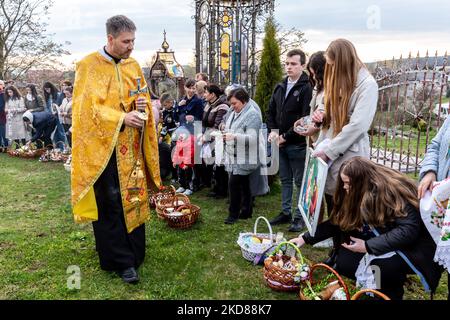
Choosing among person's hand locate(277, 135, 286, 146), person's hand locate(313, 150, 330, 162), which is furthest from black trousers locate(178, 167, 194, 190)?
person's hand locate(313, 150, 330, 162)

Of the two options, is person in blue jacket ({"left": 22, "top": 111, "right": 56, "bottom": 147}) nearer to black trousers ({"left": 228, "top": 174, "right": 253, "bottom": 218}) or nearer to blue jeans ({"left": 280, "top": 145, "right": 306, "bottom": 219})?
black trousers ({"left": 228, "top": 174, "right": 253, "bottom": 218})

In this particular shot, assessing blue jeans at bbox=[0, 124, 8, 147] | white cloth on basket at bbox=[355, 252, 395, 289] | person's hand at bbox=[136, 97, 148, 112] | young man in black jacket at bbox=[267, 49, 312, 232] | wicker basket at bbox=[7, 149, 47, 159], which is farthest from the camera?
blue jeans at bbox=[0, 124, 8, 147]

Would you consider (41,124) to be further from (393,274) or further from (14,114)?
(393,274)

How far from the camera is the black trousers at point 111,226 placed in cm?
322

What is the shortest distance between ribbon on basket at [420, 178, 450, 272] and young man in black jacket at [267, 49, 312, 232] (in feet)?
6.39

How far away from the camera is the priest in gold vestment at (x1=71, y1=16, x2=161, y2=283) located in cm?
308

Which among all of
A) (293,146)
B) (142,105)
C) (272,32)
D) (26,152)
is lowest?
(26,152)

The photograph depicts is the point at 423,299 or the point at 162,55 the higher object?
the point at 162,55

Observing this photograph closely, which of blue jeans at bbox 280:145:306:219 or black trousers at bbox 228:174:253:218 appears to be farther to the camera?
black trousers at bbox 228:174:253:218

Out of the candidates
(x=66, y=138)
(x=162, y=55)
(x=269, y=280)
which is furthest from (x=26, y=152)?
(x=269, y=280)

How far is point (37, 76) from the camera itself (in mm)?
17531

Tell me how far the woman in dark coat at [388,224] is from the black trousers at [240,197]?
75.6 inches
